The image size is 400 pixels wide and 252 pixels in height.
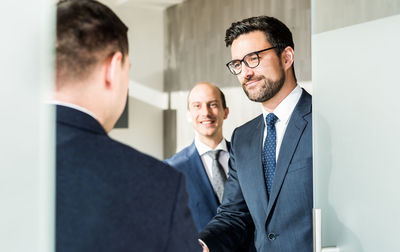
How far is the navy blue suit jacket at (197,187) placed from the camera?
1630mm

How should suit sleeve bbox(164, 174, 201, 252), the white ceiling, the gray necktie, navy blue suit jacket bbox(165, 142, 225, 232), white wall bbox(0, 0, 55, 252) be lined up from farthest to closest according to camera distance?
1. the gray necktie
2. navy blue suit jacket bbox(165, 142, 225, 232)
3. the white ceiling
4. suit sleeve bbox(164, 174, 201, 252)
5. white wall bbox(0, 0, 55, 252)

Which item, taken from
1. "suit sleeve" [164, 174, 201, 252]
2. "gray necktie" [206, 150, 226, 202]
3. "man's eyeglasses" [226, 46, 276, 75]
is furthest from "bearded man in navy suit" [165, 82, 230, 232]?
"suit sleeve" [164, 174, 201, 252]

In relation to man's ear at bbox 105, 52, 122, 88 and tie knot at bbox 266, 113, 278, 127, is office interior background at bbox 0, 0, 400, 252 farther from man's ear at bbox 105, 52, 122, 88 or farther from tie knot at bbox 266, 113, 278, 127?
man's ear at bbox 105, 52, 122, 88

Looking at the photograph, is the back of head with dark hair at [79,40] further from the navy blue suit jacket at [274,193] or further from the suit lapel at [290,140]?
the suit lapel at [290,140]

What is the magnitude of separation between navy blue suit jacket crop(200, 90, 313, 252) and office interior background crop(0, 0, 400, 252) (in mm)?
55

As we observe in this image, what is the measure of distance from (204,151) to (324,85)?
60cm

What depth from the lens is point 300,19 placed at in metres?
1.84

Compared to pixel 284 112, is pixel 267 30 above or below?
above

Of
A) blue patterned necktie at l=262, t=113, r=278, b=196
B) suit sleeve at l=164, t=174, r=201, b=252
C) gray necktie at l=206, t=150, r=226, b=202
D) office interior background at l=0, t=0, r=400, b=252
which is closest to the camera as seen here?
suit sleeve at l=164, t=174, r=201, b=252

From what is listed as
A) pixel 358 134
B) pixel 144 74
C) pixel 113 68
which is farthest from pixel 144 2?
pixel 358 134

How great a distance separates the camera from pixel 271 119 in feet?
6.12

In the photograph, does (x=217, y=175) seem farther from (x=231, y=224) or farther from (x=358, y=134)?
(x=358, y=134)

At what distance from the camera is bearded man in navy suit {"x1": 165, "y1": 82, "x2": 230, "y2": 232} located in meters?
1.65

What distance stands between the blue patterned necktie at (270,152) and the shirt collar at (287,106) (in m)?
0.02
